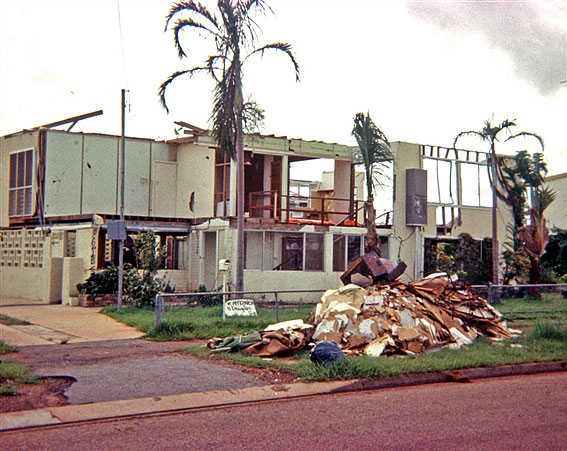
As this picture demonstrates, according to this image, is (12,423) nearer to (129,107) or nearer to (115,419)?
(115,419)

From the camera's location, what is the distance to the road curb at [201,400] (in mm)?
7574

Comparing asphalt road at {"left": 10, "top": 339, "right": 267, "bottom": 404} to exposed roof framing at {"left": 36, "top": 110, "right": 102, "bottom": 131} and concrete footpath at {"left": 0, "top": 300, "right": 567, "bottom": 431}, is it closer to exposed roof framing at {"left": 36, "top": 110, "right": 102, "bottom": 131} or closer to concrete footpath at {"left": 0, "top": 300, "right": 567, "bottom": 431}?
concrete footpath at {"left": 0, "top": 300, "right": 567, "bottom": 431}

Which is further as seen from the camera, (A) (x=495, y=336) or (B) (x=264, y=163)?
(B) (x=264, y=163)

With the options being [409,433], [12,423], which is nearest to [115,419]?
[12,423]

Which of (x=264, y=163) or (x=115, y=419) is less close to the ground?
(x=264, y=163)

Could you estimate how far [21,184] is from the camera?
25312 millimetres

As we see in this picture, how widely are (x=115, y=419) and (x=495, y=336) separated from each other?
859 centimetres

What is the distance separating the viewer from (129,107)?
19.0 metres

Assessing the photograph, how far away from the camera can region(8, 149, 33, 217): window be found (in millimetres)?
24734

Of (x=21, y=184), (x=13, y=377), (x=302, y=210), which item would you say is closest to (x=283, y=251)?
(x=302, y=210)

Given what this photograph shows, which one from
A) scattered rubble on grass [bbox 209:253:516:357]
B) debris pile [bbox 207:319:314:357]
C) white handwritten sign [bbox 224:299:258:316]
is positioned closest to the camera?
debris pile [bbox 207:319:314:357]

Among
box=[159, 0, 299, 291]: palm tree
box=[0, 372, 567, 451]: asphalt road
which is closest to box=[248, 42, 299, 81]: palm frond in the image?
box=[159, 0, 299, 291]: palm tree

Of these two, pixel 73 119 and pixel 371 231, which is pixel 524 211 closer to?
pixel 371 231

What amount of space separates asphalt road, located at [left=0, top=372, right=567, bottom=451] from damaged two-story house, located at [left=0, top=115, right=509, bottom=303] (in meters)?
13.3
